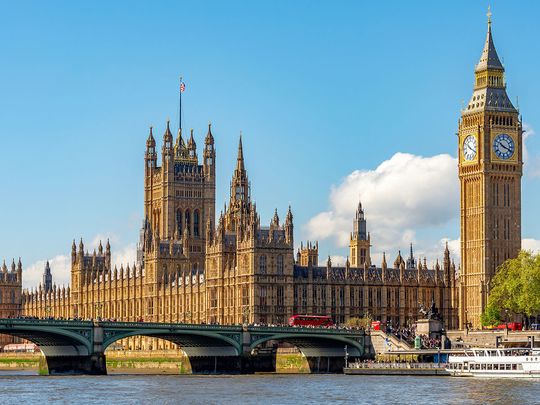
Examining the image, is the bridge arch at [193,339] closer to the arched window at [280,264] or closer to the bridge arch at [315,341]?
the bridge arch at [315,341]

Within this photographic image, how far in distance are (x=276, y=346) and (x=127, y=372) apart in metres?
17.5

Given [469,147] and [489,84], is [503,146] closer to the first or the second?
[469,147]

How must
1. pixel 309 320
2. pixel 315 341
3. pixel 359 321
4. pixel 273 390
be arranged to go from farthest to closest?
pixel 359 321
pixel 309 320
pixel 315 341
pixel 273 390

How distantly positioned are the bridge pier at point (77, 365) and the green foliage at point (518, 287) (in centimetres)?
4290

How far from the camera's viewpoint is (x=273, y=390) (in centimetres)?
11944

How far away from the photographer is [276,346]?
166 meters

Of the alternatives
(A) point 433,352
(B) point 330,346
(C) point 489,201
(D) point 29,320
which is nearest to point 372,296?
(C) point 489,201

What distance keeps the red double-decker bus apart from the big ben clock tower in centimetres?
1994

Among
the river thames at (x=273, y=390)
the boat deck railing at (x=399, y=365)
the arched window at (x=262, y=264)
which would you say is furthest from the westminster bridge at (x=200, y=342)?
the arched window at (x=262, y=264)

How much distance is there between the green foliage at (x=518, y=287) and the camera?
16238 cm

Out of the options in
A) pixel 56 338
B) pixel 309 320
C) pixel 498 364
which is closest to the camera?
pixel 498 364

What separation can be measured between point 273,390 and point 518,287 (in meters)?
52.4

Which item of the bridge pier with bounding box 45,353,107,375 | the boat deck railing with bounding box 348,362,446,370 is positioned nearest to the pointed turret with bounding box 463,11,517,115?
the boat deck railing with bounding box 348,362,446,370

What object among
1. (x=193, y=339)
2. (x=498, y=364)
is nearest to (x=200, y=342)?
(x=193, y=339)
